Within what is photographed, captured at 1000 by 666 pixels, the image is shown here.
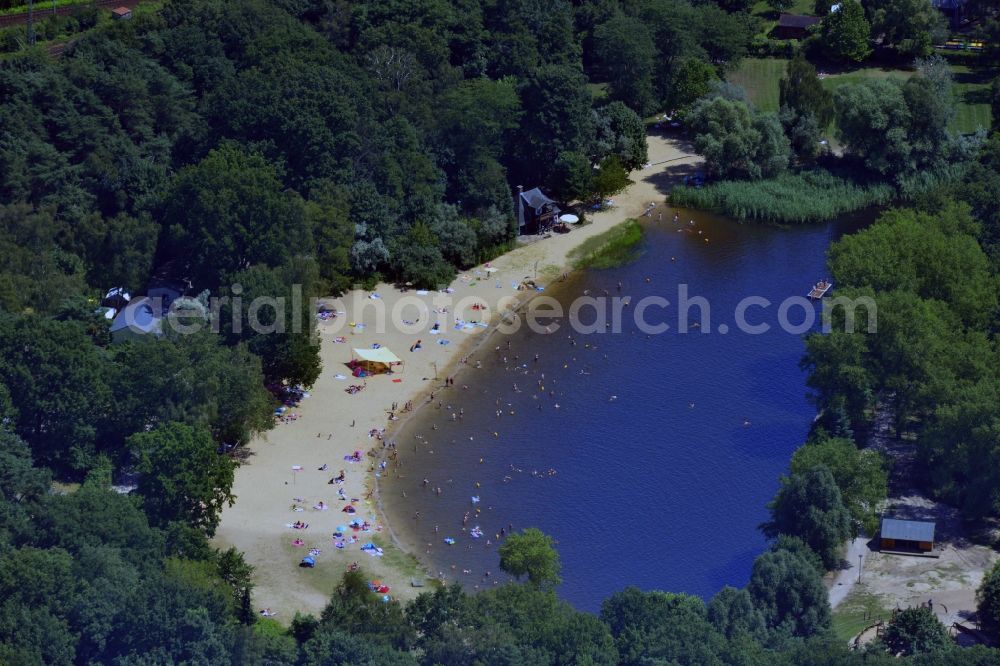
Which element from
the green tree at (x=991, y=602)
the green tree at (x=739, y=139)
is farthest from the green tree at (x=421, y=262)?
the green tree at (x=991, y=602)

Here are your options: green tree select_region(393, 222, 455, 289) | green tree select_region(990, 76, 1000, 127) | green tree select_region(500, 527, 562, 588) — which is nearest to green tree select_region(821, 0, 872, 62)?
green tree select_region(990, 76, 1000, 127)

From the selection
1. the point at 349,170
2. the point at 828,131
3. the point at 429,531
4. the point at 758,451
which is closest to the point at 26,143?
the point at 349,170

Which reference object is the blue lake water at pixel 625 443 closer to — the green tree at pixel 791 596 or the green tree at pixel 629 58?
the green tree at pixel 791 596

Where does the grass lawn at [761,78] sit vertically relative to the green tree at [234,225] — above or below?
above

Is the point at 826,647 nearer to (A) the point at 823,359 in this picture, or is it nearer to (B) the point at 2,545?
(A) the point at 823,359

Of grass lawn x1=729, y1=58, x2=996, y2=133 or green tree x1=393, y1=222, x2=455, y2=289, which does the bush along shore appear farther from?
green tree x1=393, y1=222, x2=455, y2=289

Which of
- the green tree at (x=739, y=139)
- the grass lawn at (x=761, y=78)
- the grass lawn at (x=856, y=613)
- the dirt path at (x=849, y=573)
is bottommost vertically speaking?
the grass lawn at (x=856, y=613)
